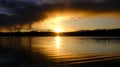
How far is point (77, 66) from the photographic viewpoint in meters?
23.8

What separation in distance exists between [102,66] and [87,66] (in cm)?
138

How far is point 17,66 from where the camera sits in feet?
77.9

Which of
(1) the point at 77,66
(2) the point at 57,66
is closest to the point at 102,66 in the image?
(1) the point at 77,66

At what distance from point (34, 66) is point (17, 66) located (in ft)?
5.21

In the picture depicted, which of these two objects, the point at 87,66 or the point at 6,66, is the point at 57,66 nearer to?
the point at 87,66

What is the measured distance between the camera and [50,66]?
2430 centimetres

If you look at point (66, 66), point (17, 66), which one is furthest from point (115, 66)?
point (17, 66)

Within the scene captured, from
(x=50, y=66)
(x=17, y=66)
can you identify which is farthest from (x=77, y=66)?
(x=17, y=66)

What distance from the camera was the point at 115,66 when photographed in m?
23.8

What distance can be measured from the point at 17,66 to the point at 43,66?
239 centimetres

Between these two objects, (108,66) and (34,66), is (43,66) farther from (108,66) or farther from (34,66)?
(108,66)

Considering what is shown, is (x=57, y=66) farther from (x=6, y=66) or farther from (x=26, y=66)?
(x=6, y=66)

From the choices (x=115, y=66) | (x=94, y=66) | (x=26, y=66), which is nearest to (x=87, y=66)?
(x=94, y=66)

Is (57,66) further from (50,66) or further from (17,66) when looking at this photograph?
(17,66)
